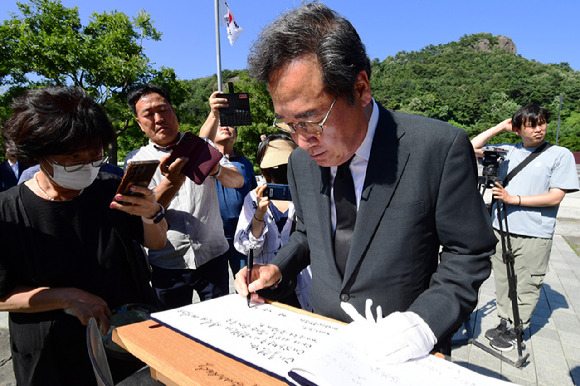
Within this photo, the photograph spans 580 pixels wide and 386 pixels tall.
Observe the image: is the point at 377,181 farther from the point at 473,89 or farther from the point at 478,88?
the point at 478,88

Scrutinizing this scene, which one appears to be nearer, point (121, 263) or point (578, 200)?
point (121, 263)

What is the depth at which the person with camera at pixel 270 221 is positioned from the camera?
2.63m

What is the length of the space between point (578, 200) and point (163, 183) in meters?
14.8

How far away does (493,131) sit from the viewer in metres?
4.04

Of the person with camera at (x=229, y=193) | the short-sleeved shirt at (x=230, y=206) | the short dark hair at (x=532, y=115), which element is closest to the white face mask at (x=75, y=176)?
the person with camera at (x=229, y=193)

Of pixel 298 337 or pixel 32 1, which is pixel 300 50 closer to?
pixel 298 337

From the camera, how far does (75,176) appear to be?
1613mm

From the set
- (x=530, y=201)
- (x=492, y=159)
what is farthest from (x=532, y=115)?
(x=530, y=201)

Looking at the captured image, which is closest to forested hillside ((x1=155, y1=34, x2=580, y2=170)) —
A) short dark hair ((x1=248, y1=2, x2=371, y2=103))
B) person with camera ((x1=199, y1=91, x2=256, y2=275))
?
person with camera ((x1=199, y1=91, x2=256, y2=275))

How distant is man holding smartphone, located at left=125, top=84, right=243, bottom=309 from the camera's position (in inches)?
102

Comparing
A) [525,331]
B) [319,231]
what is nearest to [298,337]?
[319,231]

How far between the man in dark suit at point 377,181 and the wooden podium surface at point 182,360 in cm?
37

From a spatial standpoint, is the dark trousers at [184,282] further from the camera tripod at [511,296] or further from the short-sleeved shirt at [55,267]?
the camera tripod at [511,296]

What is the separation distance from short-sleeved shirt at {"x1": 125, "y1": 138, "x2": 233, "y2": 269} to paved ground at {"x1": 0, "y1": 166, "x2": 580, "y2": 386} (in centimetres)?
191
